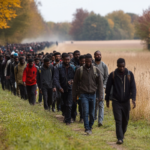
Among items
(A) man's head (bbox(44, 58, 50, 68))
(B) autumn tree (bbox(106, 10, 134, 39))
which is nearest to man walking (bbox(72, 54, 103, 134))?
(A) man's head (bbox(44, 58, 50, 68))

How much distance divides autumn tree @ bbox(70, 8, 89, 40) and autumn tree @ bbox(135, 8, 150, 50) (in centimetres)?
9321

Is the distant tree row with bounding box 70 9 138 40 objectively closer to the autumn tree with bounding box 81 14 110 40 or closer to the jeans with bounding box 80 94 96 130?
the autumn tree with bounding box 81 14 110 40

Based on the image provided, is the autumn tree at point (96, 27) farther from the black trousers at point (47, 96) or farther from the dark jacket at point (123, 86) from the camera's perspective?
the dark jacket at point (123, 86)

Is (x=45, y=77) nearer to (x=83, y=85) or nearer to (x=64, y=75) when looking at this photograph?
(x=64, y=75)

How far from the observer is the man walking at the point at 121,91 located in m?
6.25

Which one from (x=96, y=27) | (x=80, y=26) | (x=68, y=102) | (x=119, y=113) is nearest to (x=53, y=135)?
(x=119, y=113)

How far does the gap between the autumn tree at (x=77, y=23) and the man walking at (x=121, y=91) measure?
12964cm

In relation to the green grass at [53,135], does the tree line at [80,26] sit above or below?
above

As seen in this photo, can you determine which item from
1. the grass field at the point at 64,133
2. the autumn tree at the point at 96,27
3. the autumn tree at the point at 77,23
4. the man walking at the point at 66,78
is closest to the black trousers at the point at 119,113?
the grass field at the point at 64,133

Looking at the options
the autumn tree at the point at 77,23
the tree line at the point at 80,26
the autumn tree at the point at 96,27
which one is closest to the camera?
the tree line at the point at 80,26

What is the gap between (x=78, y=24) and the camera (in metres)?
147

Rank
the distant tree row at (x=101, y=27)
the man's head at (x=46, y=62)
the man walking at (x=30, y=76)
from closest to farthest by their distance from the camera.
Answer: the man's head at (x=46, y=62), the man walking at (x=30, y=76), the distant tree row at (x=101, y=27)

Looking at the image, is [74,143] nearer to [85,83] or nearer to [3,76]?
[85,83]

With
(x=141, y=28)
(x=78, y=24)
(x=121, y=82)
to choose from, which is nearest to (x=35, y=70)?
(x=121, y=82)
